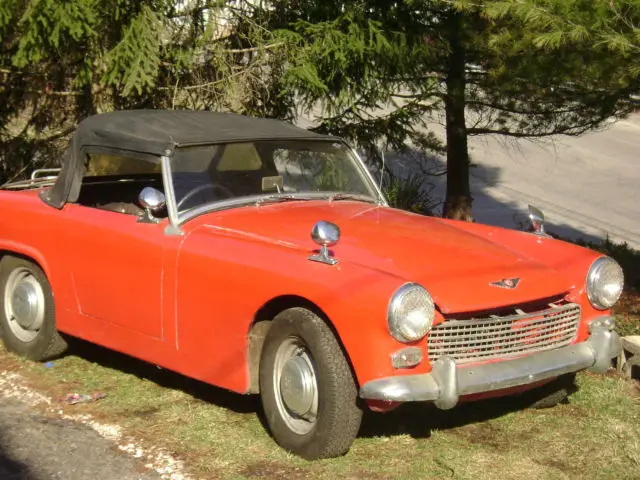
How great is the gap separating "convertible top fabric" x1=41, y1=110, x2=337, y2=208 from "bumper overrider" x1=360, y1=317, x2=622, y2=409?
2076 mm

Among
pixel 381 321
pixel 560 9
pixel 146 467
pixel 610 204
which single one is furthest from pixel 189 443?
pixel 610 204

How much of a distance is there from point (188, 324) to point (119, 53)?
3929mm

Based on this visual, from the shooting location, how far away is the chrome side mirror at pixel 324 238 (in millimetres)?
4617

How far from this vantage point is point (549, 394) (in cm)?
552

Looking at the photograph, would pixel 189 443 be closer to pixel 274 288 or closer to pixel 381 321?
pixel 274 288

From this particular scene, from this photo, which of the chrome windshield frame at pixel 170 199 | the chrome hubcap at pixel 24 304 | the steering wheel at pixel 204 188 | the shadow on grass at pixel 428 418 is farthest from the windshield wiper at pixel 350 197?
the chrome hubcap at pixel 24 304

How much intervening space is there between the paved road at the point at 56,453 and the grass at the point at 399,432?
0.72 feet

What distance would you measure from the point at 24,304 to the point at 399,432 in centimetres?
262

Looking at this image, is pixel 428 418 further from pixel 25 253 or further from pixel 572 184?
pixel 572 184

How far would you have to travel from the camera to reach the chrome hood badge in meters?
4.71

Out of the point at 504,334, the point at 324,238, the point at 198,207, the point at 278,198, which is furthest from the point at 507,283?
the point at 198,207

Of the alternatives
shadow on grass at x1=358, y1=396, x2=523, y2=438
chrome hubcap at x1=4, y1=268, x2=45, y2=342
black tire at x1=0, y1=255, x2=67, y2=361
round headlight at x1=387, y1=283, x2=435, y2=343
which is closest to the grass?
shadow on grass at x1=358, y1=396, x2=523, y2=438

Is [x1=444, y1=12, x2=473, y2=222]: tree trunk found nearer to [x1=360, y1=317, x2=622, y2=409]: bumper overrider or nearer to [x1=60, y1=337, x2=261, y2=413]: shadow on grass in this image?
[x1=60, y1=337, x2=261, y2=413]: shadow on grass

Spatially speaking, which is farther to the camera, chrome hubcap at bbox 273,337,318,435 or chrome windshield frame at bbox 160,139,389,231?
chrome windshield frame at bbox 160,139,389,231
